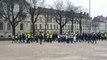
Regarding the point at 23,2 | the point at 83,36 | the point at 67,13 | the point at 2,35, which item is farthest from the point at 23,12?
the point at 83,36

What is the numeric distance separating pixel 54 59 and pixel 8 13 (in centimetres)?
5740

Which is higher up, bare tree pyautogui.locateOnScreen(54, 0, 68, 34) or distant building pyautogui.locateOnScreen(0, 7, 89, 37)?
bare tree pyautogui.locateOnScreen(54, 0, 68, 34)

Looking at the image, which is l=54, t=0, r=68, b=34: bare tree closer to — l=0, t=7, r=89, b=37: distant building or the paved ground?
l=0, t=7, r=89, b=37: distant building

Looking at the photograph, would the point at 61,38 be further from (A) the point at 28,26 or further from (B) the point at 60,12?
(A) the point at 28,26

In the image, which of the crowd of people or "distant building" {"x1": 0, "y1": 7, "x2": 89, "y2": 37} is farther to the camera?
"distant building" {"x1": 0, "y1": 7, "x2": 89, "y2": 37}

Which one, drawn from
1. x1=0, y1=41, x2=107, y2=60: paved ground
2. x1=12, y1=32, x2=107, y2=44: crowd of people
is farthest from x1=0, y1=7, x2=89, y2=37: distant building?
x1=0, y1=41, x2=107, y2=60: paved ground

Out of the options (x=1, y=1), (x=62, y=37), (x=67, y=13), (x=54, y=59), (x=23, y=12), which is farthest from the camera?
(x=67, y=13)

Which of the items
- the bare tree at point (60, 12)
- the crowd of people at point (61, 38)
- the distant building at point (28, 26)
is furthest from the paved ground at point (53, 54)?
the bare tree at point (60, 12)

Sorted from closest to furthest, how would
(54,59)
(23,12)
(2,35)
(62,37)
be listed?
(54,59) < (62,37) < (23,12) < (2,35)

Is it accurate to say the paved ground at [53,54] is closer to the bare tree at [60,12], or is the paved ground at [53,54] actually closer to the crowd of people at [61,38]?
the crowd of people at [61,38]

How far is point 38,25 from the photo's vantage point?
11719 cm

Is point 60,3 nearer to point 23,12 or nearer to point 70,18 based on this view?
point 70,18

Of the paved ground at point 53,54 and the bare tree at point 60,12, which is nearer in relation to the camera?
the paved ground at point 53,54

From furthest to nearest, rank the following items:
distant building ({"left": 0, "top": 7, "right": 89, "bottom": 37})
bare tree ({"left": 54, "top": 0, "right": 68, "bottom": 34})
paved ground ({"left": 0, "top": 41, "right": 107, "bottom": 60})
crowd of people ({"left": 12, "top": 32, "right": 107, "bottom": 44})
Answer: bare tree ({"left": 54, "top": 0, "right": 68, "bottom": 34})
distant building ({"left": 0, "top": 7, "right": 89, "bottom": 37})
crowd of people ({"left": 12, "top": 32, "right": 107, "bottom": 44})
paved ground ({"left": 0, "top": 41, "right": 107, "bottom": 60})
